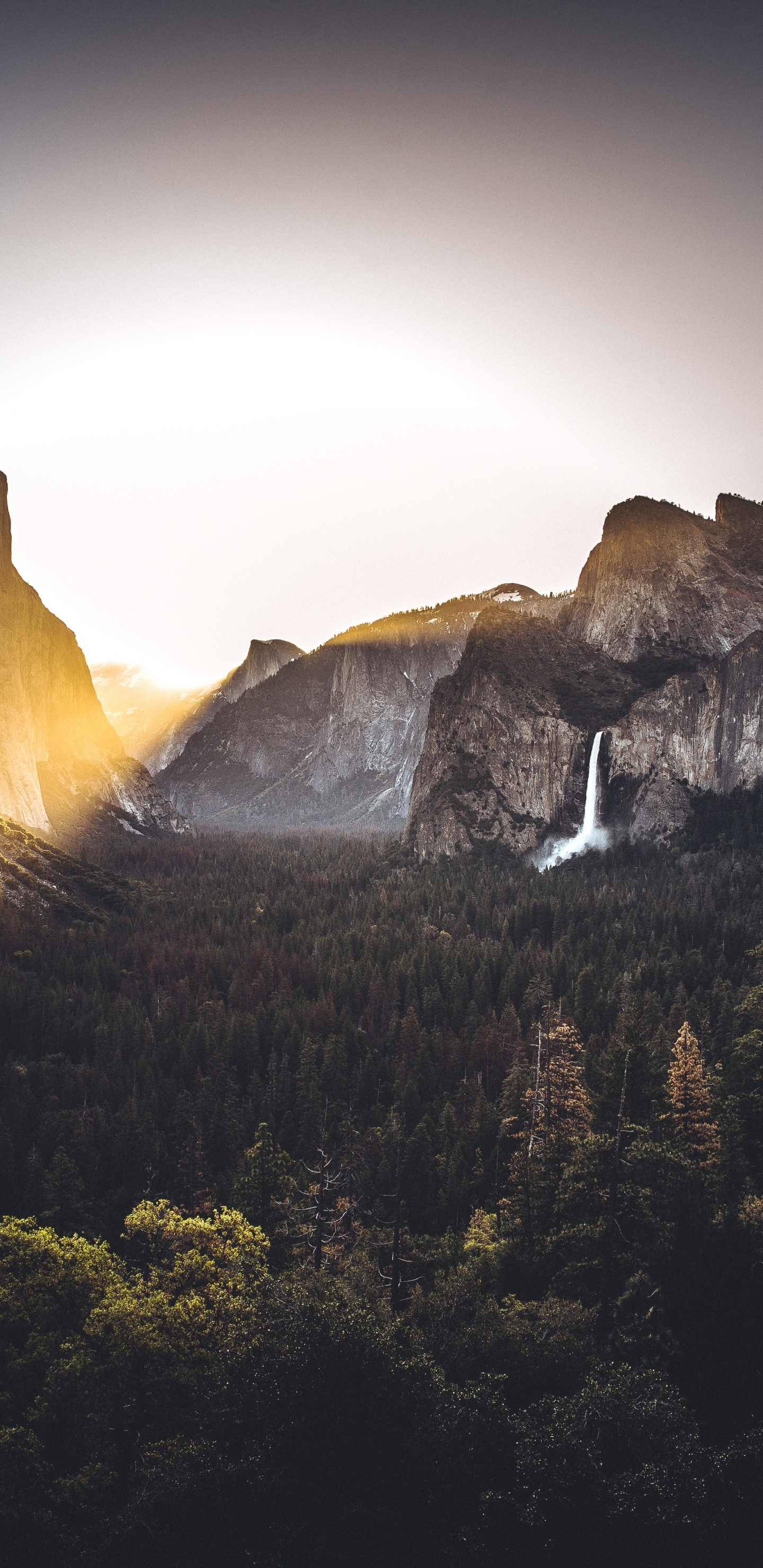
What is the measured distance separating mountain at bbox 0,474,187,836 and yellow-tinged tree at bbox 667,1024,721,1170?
9006 centimetres

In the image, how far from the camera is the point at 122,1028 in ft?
182

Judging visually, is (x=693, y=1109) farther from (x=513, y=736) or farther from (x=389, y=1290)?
(x=513, y=736)

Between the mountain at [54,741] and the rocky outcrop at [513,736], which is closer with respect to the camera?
the mountain at [54,741]

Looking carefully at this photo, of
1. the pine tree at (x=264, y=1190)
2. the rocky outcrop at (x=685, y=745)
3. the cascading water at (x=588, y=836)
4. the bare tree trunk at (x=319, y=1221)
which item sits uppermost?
the rocky outcrop at (x=685, y=745)

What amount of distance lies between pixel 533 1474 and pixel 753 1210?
30.7ft

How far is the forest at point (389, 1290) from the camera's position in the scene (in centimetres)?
1351

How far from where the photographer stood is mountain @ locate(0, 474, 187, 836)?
4067 inches

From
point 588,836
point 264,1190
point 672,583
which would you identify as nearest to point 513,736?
point 588,836

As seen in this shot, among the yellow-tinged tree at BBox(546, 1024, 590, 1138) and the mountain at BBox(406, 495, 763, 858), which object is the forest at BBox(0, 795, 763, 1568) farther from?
the mountain at BBox(406, 495, 763, 858)

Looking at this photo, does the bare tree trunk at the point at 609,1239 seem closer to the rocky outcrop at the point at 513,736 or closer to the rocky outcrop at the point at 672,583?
the rocky outcrop at the point at 513,736

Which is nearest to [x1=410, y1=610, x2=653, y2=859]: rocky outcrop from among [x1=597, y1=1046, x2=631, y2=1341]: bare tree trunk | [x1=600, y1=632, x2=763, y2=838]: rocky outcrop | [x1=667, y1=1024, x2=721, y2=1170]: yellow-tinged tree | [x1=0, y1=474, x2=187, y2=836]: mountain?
[x1=600, y1=632, x2=763, y2=838]: rocky outcrop

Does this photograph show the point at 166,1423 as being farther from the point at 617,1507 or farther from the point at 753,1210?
the point at 753,1210

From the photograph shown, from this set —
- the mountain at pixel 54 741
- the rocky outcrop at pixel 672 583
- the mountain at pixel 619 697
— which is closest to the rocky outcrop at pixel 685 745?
the mountain at pixel 619 697

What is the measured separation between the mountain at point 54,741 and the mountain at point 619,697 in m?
62.0
